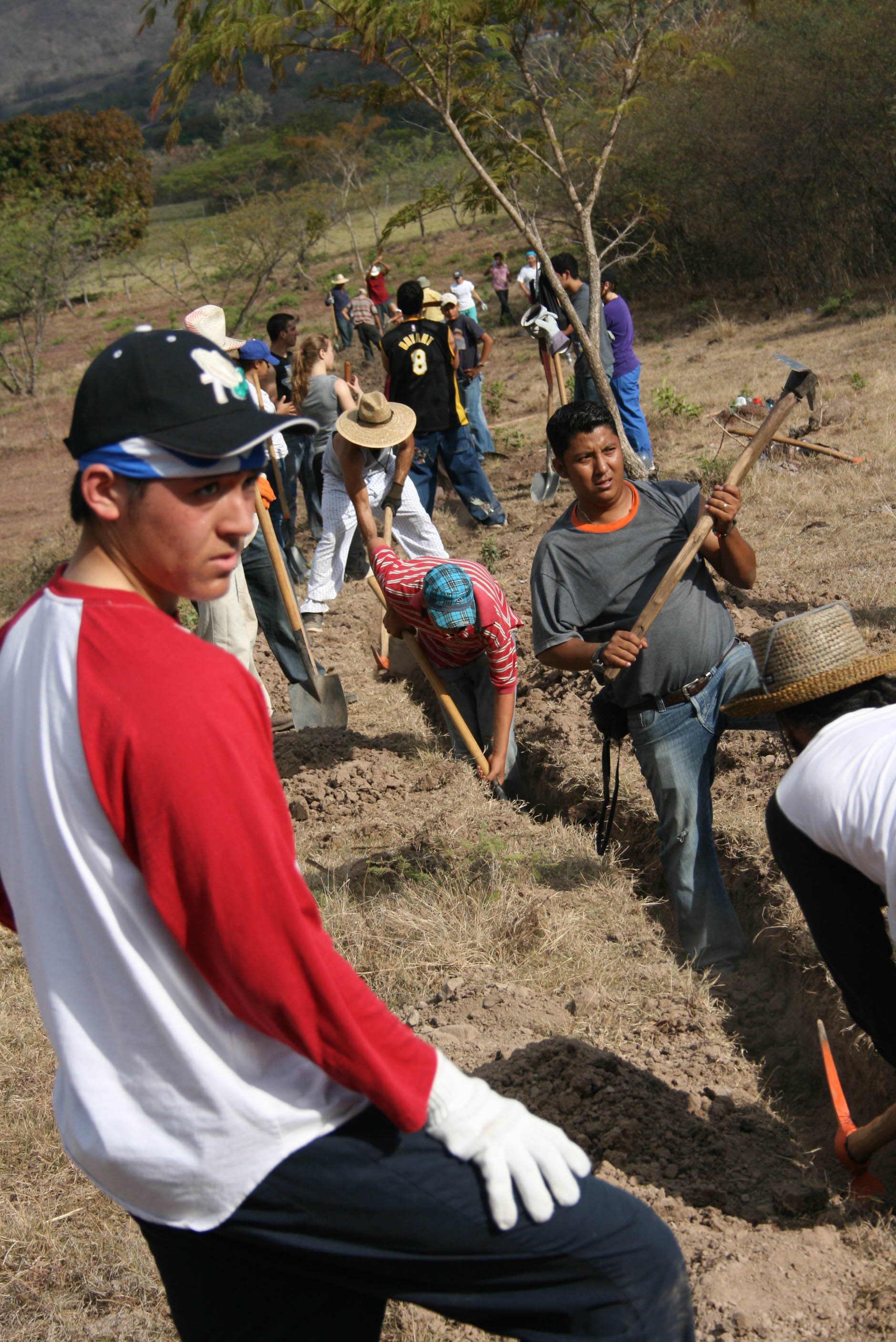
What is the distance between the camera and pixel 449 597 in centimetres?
436

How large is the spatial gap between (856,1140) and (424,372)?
6578 millimetres

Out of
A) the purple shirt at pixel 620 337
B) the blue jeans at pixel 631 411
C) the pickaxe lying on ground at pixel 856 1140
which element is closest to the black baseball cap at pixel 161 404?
the pickaxe lying on ground at pixel 856 1140

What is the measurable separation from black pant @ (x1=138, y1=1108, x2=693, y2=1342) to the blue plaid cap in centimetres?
306

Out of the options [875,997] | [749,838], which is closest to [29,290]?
[749,838]

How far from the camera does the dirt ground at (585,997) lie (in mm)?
2551

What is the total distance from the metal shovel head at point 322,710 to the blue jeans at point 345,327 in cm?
1655

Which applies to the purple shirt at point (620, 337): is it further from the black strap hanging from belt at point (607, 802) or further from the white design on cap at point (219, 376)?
the white design on cap at point (219, 376)

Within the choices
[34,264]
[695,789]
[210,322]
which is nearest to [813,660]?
[695,789]

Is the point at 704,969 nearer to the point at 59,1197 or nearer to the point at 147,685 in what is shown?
the point at 59,1197

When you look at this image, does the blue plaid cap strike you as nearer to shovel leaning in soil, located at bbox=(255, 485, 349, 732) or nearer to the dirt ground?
the dirt ground

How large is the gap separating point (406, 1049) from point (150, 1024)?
0.31 metres

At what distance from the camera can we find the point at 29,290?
24.3 meters

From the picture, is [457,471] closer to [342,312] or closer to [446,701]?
[446,701]

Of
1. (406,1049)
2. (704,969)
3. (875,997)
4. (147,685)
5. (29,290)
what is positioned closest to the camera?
(147,685)
